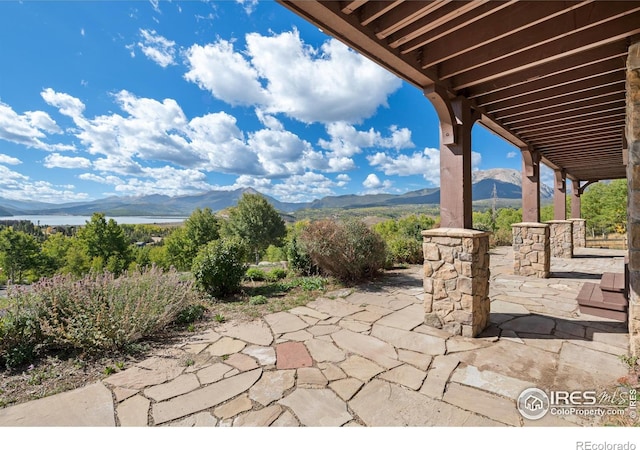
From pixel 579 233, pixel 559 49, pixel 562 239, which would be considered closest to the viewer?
pixel 559 49

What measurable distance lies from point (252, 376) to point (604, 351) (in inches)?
133

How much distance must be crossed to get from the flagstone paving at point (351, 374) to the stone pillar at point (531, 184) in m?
2.86

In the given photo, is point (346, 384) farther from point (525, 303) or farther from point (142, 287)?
point (525, 303)

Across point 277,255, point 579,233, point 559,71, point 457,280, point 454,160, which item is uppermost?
point 559,71

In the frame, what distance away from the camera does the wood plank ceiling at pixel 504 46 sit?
2.14 m

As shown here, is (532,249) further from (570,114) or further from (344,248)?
(344,248)

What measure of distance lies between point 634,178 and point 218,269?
5104mm

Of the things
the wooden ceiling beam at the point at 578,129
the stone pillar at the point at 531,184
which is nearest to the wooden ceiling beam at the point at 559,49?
the wooden ceiling beam at the point at 578,129

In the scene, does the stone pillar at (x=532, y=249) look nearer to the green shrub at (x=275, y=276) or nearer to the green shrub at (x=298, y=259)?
the green shrub at (x=298, y=259)

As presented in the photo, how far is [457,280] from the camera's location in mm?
3119

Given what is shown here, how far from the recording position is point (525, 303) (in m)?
4.17

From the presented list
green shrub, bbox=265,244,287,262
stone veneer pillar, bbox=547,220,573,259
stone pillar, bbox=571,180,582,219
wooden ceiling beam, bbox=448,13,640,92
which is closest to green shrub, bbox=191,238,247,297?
green shrub, bbox=265,244,287,262

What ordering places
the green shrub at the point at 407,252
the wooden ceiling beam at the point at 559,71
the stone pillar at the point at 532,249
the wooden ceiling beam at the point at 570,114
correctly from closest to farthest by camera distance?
the wooden ceiling beam at the point at 559,71 → the wooden ceiling beam at the point at 570,114 → the stone pillar at the point at 532,249 → the green shrub at the point at 407,252

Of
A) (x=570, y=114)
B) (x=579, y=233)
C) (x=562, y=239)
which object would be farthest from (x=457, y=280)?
(x=579, y=233)
